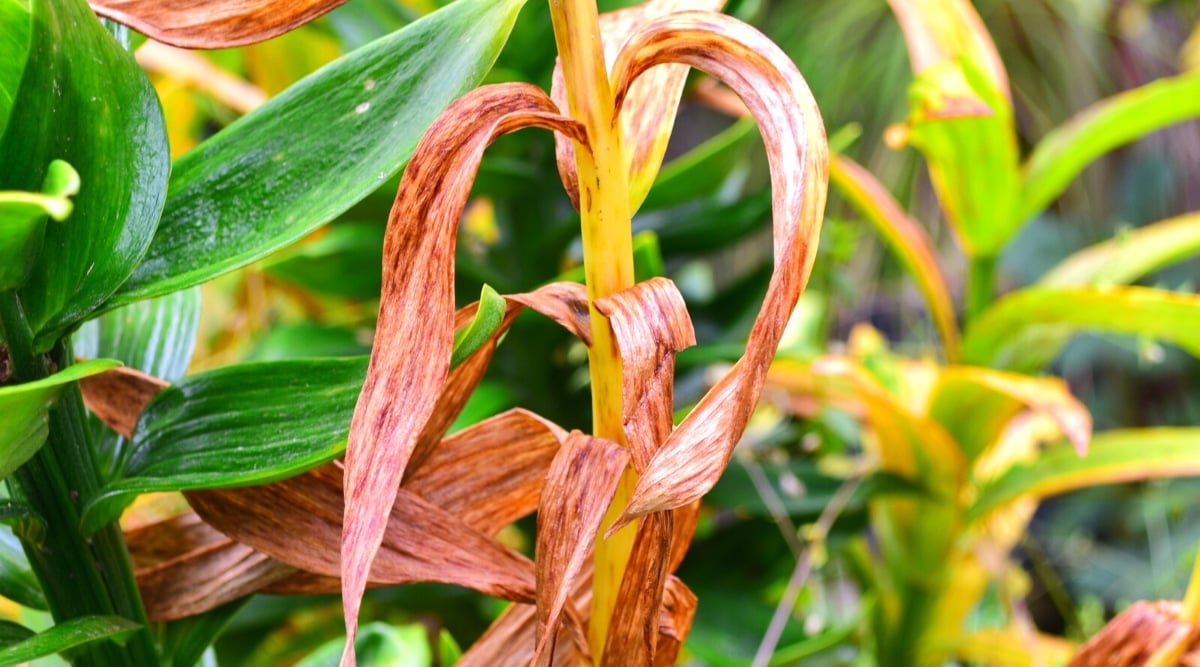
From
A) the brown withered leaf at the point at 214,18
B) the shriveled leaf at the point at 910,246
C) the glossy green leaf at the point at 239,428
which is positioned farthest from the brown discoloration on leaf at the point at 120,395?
the shriveled leaf at the point at 910,246

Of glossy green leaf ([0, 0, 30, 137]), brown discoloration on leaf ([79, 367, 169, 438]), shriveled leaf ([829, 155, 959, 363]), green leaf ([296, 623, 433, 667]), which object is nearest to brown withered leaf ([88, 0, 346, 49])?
glossy green leaf ([0, 0, 30, 137])

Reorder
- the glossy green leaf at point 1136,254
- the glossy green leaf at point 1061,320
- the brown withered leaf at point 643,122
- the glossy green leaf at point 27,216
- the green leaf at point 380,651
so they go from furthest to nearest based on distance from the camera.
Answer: the glossy green leaf at point 1136,254, the glossy green leaf at point 1061,320, the green leaf at point 380,651, the brown withered leaf at point 643,122, the glossy green leaf at point 27,216

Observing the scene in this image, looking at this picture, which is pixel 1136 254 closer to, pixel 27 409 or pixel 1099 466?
pixel 1099 466

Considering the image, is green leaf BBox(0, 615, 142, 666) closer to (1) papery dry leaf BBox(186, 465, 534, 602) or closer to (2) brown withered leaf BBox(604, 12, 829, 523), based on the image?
(1) papery dry leaf BBox(186, 465, 534, 602)

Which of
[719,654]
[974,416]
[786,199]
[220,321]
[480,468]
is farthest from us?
[220,321]

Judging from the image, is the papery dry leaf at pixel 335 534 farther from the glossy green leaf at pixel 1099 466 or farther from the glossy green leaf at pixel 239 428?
the glossy green leaf at pixel 1099 466

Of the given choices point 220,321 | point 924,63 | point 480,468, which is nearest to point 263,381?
point 480,468

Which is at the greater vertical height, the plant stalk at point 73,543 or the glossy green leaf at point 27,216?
the glossy green leaf at point 27,216

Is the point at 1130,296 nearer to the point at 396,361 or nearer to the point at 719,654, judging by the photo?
the point at 719,654
